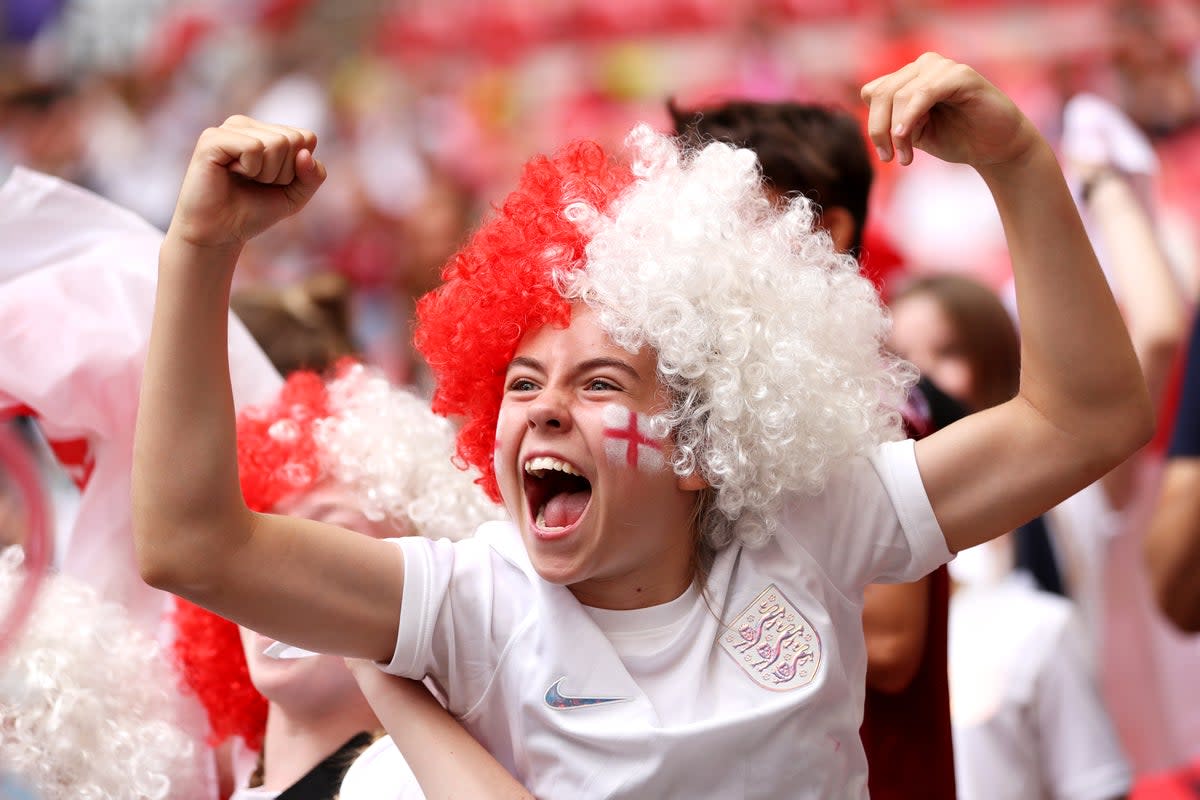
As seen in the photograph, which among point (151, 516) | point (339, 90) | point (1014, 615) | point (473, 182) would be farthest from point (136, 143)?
point (151, 516)

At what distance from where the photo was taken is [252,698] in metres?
2.28

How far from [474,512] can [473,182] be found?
573 centimetres

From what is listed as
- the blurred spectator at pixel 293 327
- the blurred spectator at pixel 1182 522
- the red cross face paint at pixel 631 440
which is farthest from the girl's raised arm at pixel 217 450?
the blurred spectator at pixel 1182 522

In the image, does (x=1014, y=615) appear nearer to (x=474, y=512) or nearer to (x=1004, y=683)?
(x=1004, y=683)

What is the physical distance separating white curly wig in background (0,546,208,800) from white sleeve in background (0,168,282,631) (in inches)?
4.5

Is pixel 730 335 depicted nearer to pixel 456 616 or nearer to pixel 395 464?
pixel 456 616

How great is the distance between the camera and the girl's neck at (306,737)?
2133 millimetres

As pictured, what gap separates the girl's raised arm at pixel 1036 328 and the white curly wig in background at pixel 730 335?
18 cm

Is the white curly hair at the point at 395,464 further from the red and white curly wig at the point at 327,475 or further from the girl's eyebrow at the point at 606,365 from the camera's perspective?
the girl's eyebrow at the point at 606,365

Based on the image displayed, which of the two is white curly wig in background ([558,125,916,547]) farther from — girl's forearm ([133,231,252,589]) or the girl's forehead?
girl's forearm ([133,231,252,589])

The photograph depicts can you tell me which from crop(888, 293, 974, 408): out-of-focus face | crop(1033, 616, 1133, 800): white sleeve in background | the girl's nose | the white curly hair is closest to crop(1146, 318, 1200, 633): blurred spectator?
crop(1033, 616, 1133, 800): white sleeve in background

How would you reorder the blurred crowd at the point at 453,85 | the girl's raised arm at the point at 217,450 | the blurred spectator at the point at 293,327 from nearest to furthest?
the girl's raised arm at the point at 217,450 < the blurred spectator at the point at 293,327 < the blurred crowd at the point at 453,85

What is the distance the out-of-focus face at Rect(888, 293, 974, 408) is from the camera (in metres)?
3.30

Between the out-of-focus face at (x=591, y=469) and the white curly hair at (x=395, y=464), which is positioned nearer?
the out-of-focus face at (x=591, y=469)
